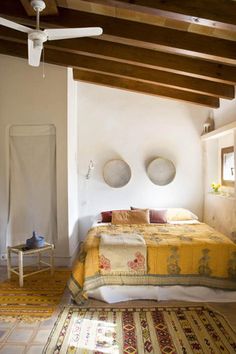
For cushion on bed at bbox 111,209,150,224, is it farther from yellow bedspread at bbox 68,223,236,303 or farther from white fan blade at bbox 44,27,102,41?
white fan blade at bbox 44,27,102,41

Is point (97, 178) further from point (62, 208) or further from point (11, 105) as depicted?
point (11, 105)

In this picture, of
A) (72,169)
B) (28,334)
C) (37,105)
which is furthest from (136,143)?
(28,334)

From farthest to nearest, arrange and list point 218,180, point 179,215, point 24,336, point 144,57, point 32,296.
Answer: point 218,180, point 179,215, point 144,57, point 32,296, point 24,336

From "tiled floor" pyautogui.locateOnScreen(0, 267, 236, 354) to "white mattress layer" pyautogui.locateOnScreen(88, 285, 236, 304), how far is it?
15cm

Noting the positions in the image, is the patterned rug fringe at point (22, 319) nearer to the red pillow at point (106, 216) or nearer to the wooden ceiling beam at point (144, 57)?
the red pillow at point (106, 216)

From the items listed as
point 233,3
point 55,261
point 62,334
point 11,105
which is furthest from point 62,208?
point 233,3

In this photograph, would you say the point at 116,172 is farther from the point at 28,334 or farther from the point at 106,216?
the point at 28,334

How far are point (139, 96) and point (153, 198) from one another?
182cm

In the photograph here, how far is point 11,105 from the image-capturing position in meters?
4.23

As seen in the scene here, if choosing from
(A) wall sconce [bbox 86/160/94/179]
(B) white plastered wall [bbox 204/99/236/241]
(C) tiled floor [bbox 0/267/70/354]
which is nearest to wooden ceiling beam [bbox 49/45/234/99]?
(B) white plastered wall [bbox 204/99/236/241]

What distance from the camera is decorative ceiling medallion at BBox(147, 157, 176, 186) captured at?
5148 millimetres

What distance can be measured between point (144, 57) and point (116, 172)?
2.15 m

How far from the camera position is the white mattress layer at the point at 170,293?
3115 mm

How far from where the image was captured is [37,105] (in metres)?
4.24
